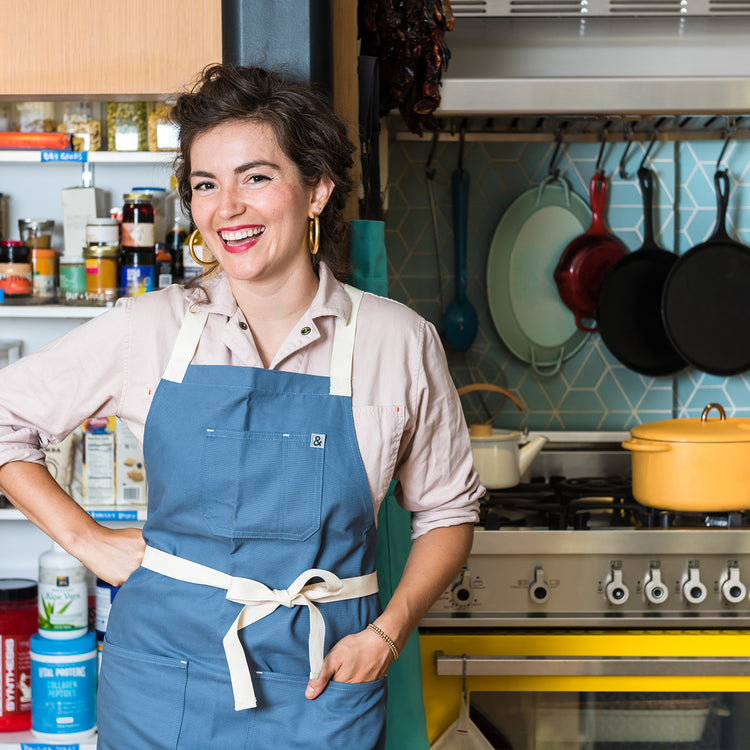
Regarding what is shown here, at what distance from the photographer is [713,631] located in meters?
1.95

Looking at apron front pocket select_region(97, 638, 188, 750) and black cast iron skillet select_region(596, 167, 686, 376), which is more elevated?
black cast iron skillet select_region(596, 167, 686, 376)

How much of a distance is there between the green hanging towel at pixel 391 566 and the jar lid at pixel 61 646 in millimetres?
664

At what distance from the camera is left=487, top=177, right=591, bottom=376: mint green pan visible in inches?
100

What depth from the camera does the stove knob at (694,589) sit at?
6.36 ft

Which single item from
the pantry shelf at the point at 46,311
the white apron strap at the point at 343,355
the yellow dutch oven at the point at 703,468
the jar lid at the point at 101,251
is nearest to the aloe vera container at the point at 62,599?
the pantry shelf at the point at 46,311

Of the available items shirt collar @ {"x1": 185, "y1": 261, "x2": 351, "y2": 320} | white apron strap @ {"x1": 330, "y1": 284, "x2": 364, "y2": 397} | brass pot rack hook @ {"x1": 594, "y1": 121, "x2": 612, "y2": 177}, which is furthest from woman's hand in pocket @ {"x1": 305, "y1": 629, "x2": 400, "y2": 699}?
brass pot rack hook @ {"x1": 594, "y1": 121, "x2": 612, "y2": 177}

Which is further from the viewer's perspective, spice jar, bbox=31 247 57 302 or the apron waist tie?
spice jar, bbox=31 247 57 302

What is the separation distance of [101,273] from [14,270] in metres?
0.20

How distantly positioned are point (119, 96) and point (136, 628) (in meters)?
0.96

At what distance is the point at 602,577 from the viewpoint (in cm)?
196

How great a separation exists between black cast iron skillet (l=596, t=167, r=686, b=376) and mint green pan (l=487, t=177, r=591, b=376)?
93mm

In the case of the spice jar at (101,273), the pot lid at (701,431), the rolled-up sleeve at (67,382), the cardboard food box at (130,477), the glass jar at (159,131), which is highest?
the glass jar at (159,131)

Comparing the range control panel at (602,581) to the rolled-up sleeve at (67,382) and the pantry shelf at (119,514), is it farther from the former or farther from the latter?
the rolled-up sleeve at (67,382)

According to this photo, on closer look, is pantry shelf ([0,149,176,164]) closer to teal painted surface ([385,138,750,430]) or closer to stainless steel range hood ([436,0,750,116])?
teal painted surface ([385,138,750,430])
